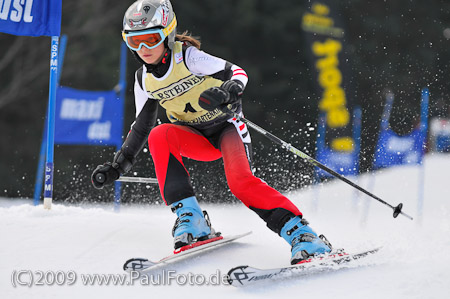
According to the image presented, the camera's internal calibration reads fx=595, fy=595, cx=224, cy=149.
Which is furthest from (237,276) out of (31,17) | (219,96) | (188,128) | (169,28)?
(31,17)

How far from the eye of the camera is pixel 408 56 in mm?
17688

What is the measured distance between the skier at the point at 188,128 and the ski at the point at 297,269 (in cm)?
→ 12

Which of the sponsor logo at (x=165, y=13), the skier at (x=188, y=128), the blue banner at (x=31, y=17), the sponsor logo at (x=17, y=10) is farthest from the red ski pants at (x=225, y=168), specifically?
the sponsor logo at (x=17, y=10)

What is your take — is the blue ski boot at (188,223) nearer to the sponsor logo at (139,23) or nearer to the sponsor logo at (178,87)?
the sponsor logo at (178,87)

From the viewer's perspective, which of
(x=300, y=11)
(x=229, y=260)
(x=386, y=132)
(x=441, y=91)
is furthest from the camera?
(x=441, y=91)

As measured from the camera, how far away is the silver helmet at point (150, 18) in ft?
11.4

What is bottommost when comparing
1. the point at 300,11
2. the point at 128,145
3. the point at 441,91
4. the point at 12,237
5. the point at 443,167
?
the point at 12,237

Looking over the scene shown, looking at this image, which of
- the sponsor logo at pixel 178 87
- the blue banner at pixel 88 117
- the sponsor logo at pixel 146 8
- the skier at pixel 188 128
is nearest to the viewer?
the skier at pixel 188 128

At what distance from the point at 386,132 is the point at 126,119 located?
27.6 feet

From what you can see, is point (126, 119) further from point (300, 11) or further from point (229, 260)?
point (229, 260)

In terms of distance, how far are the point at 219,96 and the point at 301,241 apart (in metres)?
0.91

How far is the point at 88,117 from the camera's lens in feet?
21.3

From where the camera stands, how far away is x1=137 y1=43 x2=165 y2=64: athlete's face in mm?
3508

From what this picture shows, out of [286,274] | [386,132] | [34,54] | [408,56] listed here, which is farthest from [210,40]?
[286,274]
